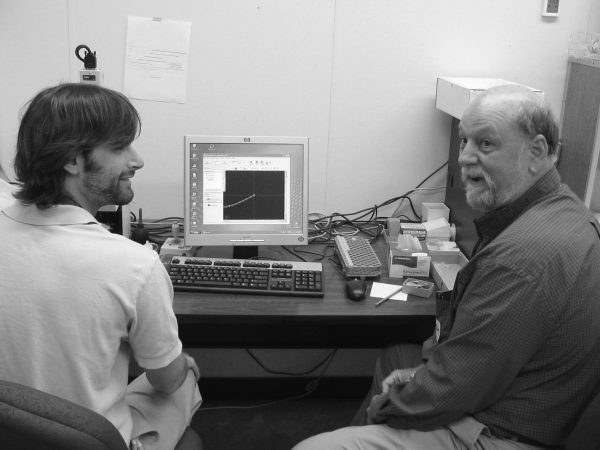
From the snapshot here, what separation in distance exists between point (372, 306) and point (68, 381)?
90 cm

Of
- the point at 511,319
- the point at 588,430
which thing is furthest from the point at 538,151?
the point at 588,430

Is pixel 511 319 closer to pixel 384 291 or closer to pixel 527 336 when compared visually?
pixel 527 336

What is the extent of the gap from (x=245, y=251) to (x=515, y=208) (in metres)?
0.93

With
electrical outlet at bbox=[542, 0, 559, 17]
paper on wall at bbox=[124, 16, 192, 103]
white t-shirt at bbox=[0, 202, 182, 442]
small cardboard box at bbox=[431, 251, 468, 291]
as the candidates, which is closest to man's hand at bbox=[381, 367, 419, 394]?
small cardboard box at bbox=[431, 251, 468, 291]

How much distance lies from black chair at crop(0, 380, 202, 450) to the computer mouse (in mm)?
Answer: 965

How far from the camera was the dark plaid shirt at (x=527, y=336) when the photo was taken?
4.45 ft

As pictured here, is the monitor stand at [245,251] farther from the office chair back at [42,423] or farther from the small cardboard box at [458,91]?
the office chair back at [42,423]

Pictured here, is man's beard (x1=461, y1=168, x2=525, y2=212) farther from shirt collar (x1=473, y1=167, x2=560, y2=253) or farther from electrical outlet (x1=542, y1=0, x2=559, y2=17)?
electrical outlet (x1=542, y1=0, x2=559, y2=17)

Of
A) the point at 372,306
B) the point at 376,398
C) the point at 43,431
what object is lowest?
the point at 376,398

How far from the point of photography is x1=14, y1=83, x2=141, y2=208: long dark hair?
1244 mm

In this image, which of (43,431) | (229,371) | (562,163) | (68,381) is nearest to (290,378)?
(229,371)

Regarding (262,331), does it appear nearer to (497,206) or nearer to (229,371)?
(229,371)

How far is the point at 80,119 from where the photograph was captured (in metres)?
1.26

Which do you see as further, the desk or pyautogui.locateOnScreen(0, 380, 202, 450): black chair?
the desk
